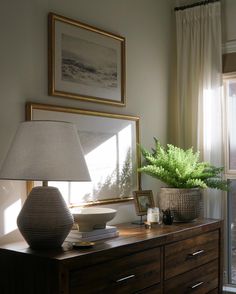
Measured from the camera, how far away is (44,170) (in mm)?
2080

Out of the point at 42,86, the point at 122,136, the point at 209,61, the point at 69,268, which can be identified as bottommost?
the point at 69,268

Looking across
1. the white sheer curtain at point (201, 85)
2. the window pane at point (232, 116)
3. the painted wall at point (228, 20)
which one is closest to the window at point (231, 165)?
the window pane at point (232, 116)

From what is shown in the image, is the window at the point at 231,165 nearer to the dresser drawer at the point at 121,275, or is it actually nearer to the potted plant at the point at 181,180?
the potted plant at the point at 181,180

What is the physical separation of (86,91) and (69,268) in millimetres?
1256

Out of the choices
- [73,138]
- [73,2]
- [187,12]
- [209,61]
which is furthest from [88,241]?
[187,12]

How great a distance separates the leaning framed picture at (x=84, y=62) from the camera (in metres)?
2.70

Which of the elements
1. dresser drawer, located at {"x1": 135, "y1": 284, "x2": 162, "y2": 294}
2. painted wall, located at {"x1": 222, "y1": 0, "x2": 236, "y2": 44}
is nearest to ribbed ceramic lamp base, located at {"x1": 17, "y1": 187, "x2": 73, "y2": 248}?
dresser drawer, located at {"x1": 135, "y1": 284, "x2": 162, "y2": 294}

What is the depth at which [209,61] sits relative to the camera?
11.7ft

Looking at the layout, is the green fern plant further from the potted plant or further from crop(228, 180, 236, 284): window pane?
crop(228, 180, 236, 284): window pane

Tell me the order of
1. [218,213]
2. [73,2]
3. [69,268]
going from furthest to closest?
[218,213] < [73,2] < [69,268]

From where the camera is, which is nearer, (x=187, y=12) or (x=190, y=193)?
(x=190, y=193)

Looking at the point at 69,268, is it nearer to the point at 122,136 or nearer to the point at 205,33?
the point at 122,136

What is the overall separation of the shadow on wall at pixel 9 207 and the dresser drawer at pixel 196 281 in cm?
A: 94

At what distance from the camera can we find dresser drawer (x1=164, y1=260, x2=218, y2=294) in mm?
2732
